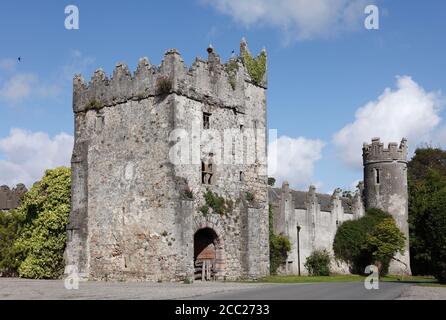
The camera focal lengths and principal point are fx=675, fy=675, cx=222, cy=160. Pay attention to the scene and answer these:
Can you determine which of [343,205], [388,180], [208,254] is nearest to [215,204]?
[208,254]

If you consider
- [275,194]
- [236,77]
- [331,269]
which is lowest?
[331,269]

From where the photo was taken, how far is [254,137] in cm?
3691

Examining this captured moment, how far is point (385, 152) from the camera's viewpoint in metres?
56.0

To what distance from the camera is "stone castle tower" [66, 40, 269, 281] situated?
31.4 meters

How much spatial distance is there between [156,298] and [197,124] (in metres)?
14.0

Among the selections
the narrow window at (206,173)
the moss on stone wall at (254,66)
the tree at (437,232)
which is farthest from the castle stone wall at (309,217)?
the tree at (437,232)

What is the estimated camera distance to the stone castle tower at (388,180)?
5519 centimetres

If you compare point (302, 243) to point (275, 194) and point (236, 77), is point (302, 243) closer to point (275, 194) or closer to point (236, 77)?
point (275, 194)

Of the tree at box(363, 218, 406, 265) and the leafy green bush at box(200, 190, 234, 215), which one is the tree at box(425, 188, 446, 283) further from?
the tree at box(363, 218, 406, 265)

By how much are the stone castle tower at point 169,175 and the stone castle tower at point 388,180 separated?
21.5 meters

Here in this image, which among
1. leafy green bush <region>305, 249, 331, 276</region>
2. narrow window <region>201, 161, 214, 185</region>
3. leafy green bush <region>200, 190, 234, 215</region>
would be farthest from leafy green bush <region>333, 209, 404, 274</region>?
narrow window <region>201, 161, 214, 185</region>

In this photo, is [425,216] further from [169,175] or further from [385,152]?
[385,152]

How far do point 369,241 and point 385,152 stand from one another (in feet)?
25.3
